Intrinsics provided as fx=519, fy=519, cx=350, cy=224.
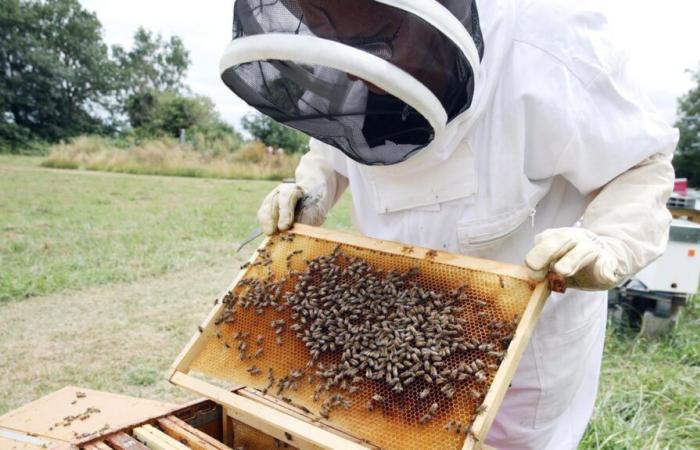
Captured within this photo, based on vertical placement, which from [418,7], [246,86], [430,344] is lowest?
[430,344]

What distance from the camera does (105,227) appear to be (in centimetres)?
948

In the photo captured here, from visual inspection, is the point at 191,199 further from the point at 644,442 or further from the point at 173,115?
the point at 173,115

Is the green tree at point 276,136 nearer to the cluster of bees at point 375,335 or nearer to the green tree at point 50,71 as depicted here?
the green tree at point 50,71

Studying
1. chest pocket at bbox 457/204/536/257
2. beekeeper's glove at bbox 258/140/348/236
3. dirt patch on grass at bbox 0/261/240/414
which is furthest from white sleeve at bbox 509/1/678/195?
dirt patch on grass at bbox 0/261/240/414

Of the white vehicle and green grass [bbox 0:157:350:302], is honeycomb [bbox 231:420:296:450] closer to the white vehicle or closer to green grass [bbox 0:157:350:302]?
the white vehicle

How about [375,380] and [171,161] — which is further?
[171,161]

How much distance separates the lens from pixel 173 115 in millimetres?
32719

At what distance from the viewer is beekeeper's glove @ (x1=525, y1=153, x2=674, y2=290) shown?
174cm

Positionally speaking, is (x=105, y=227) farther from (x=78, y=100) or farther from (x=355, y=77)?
(x=78, y=100)

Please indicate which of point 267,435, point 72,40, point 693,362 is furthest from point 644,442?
point 72,40

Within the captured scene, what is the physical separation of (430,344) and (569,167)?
2.93 feet

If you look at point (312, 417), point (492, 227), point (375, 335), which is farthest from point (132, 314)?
point (492, 227)

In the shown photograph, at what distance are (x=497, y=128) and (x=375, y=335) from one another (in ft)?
3.08

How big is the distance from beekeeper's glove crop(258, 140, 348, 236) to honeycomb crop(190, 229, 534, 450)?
0.67ft
